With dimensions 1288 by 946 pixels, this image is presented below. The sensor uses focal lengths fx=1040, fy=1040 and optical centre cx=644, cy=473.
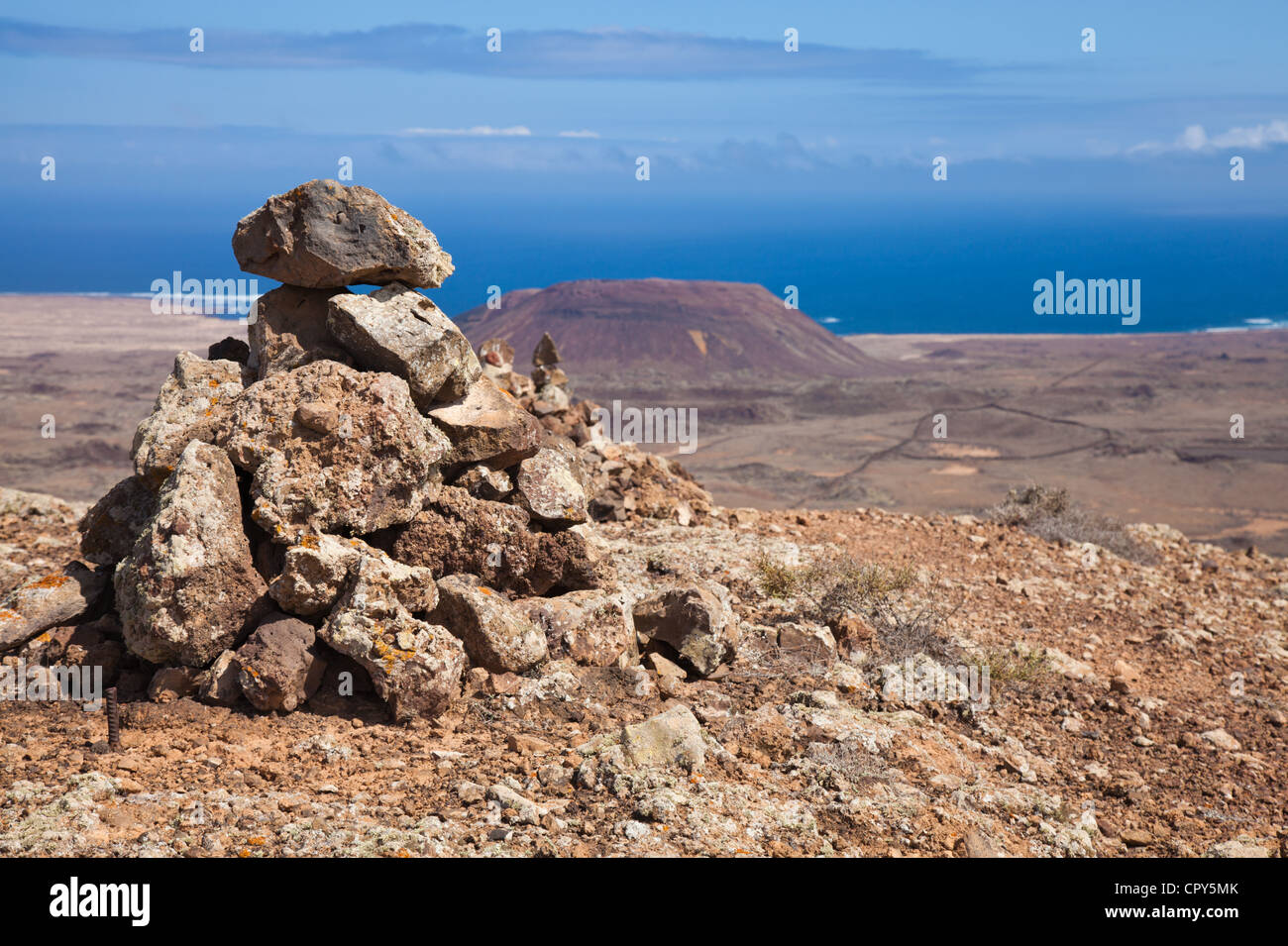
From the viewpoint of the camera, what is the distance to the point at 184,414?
6.61m

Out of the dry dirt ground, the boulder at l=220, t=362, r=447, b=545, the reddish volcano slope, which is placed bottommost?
the dry dirt ground

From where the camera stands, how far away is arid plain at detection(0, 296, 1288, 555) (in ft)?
121

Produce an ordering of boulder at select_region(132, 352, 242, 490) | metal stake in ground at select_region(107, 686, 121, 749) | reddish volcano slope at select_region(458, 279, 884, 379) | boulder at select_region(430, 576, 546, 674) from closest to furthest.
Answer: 1. metal stake in ground at select_region(107, 686, 121, 749)
2. boulder at select_region(430, 576, 546, 674)
3. boulder at select_region(132, 352, 242, 490)
4. reddish volcano slope at select_region(458, 279, 884, 379)

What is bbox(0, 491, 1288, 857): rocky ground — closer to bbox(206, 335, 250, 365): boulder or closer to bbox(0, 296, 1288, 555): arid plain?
bbox(206, 335, 250, 365): boulder

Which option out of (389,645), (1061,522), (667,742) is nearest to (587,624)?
(667,742)

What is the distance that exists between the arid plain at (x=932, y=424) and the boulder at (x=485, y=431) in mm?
24903

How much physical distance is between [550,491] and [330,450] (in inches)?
58.3

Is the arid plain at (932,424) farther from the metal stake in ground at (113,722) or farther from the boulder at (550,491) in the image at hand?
the metal stake in ground at (113,722)

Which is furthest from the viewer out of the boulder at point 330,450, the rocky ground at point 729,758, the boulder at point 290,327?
the boulder at point 290,327

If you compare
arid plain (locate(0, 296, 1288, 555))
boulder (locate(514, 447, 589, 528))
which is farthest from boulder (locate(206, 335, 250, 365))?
arid plain (locate(0, 296, 1288, 555))

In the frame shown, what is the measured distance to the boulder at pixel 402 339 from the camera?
650cm

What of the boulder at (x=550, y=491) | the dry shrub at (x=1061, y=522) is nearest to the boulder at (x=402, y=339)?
the boulder at (x=550, y=491)

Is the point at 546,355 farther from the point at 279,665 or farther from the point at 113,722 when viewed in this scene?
the point at 113,722

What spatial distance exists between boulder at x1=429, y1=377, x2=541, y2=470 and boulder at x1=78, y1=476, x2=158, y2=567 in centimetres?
196
